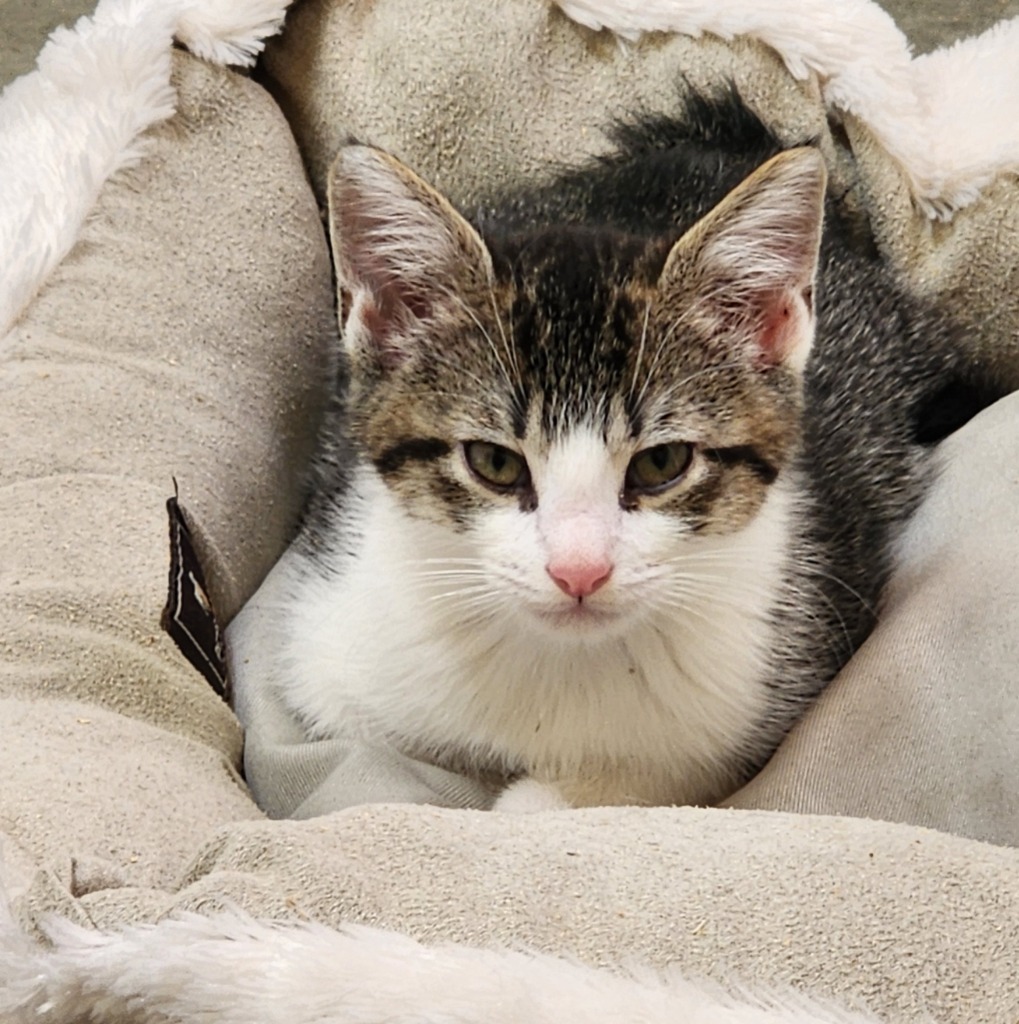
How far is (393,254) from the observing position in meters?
1.15

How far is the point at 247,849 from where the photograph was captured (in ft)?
2.87

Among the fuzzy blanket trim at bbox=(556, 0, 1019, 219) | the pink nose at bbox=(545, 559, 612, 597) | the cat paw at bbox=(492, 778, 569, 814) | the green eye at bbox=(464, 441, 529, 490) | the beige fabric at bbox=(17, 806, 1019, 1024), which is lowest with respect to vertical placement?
the cat paw at bbox=(492, 778, 569, 814)

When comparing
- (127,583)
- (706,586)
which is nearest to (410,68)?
(127,583)

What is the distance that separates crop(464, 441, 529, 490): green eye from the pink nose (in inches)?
4.7

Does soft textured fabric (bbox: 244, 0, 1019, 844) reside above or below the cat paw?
above

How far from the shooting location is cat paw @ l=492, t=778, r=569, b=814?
123 cm

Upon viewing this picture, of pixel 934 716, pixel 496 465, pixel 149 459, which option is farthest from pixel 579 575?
pixel 149 459

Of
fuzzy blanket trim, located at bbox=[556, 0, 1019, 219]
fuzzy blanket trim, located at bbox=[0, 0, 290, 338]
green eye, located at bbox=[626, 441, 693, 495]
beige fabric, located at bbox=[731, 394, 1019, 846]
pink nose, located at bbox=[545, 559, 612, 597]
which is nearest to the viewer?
pink nose, located at bbox=[545, 559, 612, 597]

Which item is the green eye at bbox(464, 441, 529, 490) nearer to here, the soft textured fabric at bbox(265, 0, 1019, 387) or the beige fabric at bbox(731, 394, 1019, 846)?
the beige fabric at bbox(731, 394, 1019, 846)

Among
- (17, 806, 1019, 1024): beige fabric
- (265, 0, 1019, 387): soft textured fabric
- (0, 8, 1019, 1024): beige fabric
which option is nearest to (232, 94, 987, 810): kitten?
(0, 8, 1019, 1024): beige fabric

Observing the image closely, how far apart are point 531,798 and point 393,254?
556 mm

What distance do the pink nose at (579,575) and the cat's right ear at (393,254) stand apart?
0.30 meters

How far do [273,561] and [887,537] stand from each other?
842 millimetres

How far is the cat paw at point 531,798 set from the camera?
1.23 metres
